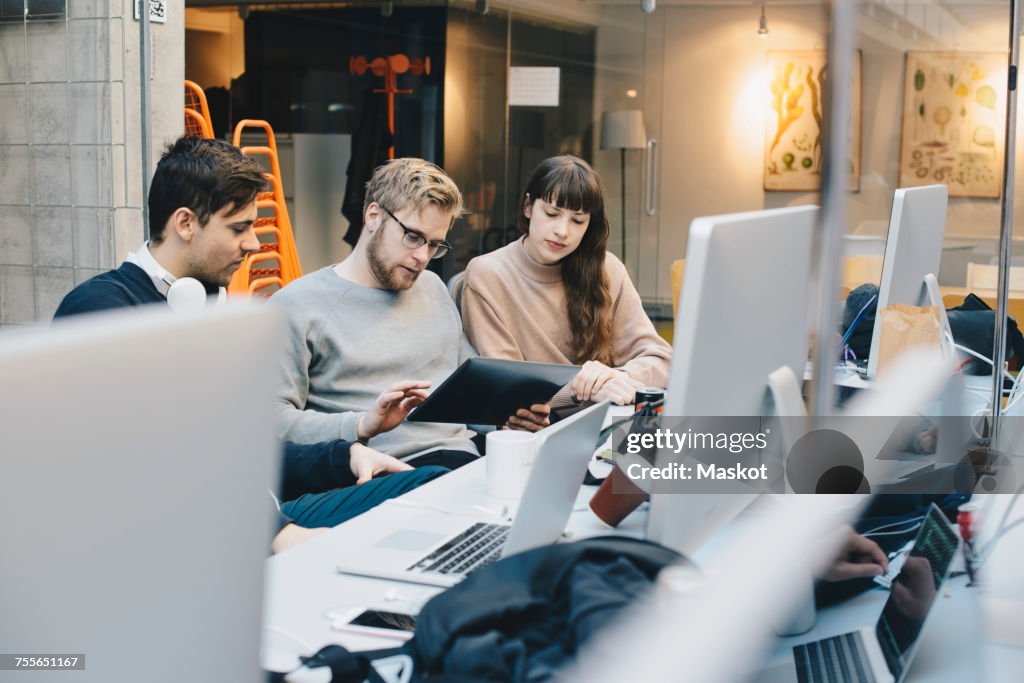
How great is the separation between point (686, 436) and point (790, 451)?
302 millimetres

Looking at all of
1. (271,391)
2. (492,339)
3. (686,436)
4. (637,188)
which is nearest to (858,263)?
(637,188)

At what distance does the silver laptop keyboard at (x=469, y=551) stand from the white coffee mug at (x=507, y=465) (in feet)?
0.46

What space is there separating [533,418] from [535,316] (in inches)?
26.4

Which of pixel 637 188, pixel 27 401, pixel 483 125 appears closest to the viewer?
pixel 27 401

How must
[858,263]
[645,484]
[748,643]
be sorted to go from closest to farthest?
[748,643] < [645,484] < [858,263]

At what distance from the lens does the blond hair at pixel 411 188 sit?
242 centimetres

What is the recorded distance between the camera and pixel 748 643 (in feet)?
3.13

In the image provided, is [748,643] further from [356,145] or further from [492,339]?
[356,145]

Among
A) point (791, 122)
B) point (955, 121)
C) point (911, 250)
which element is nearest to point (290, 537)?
point (911, 250)

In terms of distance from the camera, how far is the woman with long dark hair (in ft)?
9.21

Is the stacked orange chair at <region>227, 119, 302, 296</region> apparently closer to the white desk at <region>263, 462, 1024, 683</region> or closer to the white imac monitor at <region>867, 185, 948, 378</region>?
the white imac monitor at <region>867, 185, 948, 378</region>

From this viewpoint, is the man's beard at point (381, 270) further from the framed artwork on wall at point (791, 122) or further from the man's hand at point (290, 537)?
the framed artwork on wall at point (791, 122)

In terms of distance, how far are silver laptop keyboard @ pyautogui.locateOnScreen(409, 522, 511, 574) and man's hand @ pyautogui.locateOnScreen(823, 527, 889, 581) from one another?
0.46 meters

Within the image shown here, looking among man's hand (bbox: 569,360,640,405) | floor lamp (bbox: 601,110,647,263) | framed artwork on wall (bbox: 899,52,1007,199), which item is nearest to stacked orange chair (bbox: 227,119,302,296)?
floor lamp (bbox: 601,110,647,263)
